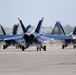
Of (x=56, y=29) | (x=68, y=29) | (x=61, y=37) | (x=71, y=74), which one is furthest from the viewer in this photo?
(x=68, y=29)

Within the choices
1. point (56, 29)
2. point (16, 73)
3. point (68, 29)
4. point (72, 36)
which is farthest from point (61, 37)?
point (68, 29)

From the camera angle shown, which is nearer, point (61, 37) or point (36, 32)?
point (36, 32)

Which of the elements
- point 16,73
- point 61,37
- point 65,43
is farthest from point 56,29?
point 16,73

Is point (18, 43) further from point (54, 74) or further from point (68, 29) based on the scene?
point (68, 29)

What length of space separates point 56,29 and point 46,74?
2974 inches

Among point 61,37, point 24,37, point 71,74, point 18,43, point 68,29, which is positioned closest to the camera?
point 71,74

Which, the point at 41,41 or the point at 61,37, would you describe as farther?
the point at 61,37

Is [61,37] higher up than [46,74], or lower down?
higher up

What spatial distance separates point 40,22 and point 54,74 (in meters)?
36.6

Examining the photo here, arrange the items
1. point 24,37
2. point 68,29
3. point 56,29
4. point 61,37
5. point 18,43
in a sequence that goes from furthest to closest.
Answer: point 68,29, point 56,29, point 18,43, point 61,37, point 24,37

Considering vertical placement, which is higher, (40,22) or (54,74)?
(40,22)

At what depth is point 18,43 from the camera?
215 ft

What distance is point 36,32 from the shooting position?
53094 mm

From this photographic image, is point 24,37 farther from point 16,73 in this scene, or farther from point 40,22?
point 16,73
